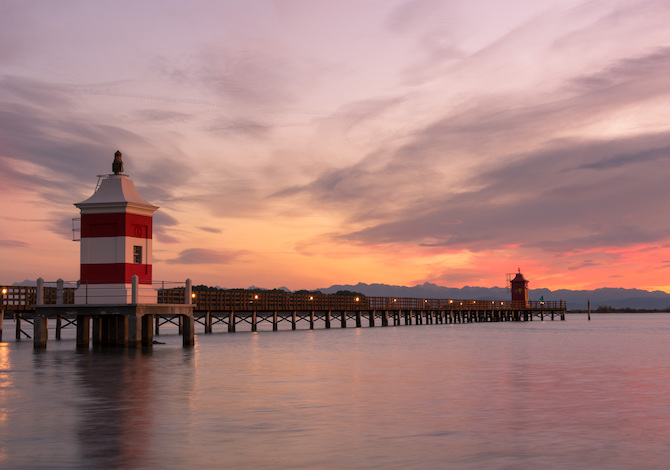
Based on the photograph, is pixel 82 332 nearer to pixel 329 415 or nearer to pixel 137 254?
pixel 137 254

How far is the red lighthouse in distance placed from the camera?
123750 mm

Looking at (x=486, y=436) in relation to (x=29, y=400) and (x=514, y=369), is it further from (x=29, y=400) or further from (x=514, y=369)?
(x=514, y=369)

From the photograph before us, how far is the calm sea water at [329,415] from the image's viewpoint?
12.1 metres

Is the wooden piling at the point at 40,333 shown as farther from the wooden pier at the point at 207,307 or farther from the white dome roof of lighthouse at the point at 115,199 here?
the white dome roof of lighthouse at the point at 115,199

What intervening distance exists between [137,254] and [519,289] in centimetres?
9879

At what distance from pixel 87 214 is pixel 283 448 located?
2492 centimetres

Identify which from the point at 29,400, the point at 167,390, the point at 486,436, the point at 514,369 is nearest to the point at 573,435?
the point at 486,436

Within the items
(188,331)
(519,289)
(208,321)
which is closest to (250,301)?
(208,321)

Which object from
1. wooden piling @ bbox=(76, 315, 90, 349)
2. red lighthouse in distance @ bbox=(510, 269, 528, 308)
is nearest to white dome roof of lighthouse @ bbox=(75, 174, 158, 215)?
wooden piling @ bbox=(76, 315, 90, 349)

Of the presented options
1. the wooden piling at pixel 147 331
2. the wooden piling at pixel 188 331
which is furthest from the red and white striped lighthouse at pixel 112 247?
the wooden piling at pixel 188 331

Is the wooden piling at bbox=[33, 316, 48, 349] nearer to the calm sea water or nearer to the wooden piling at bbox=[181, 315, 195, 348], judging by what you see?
the wooden piling at bbox=[181, 315, 195, 348]

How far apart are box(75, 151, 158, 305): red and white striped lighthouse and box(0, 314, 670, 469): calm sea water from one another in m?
3.81

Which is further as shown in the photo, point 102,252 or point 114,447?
point 102,252

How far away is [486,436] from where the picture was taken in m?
14.2
